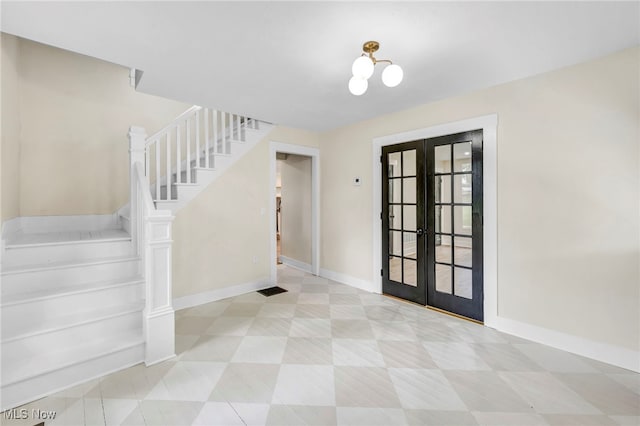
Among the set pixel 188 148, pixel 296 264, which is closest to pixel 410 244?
pixel 296 264

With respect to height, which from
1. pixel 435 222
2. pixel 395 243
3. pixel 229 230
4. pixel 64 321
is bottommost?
pixel 64 321

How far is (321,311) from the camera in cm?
330

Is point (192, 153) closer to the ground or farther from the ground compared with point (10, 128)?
farther from the ground

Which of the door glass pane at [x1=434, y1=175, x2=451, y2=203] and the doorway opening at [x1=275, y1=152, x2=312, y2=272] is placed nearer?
the door glass pane at [x1=434, y1=175, x2=451, y2=203]

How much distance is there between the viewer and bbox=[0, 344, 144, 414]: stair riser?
172 cm

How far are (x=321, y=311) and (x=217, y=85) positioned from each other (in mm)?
2760

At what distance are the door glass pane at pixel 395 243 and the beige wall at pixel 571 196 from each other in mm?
1184

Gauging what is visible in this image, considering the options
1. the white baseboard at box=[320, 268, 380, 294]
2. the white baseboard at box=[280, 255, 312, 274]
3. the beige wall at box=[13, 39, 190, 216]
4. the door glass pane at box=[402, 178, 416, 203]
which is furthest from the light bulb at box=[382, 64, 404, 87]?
the white baseboard at box=[280, 255, 312, 274]

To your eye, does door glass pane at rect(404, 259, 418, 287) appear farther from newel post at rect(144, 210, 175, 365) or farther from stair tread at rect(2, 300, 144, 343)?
stair tread at rect(2, 300, 144, 343)

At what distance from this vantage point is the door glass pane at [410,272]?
3527 millimetres

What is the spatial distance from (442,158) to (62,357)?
3889mm

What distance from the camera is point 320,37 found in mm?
1986

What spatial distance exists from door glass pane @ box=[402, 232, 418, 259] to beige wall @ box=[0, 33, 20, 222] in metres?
4.14

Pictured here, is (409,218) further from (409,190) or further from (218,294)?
(218,294)
